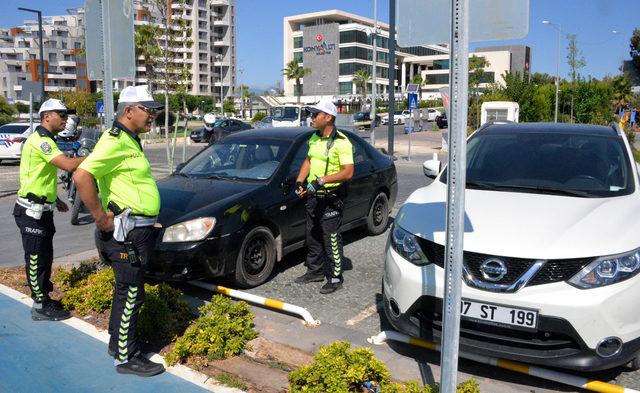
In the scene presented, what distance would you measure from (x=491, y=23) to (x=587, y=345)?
6.40 ft

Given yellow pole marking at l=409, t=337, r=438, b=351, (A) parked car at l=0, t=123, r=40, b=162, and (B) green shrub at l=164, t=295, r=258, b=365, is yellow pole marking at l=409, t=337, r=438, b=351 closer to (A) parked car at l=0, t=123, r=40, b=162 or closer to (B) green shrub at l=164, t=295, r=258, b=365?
(B) green shrub at l=164, t=295, r=258, b=365

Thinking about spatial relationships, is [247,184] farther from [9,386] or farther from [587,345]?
[587,345]

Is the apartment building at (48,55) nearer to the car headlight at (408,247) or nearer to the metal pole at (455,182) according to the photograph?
the car headlight at (408,247)

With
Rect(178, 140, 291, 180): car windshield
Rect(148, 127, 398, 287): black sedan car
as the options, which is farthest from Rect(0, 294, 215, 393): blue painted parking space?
Rect(178, 140, 291, 180): car windshield

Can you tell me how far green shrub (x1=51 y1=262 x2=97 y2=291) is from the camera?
5684 mm

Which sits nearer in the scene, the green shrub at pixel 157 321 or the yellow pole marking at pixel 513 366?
the yellow pole marking at pixel 513 366

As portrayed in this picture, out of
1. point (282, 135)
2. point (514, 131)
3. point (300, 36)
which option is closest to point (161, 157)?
point (282, 135)

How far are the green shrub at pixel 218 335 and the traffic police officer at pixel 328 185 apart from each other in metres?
1.26

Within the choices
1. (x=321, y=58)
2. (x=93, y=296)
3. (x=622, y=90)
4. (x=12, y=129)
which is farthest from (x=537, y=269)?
(x=321, y=58)

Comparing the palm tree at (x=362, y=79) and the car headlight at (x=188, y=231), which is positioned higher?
the palm tree at (x=362, y=79)

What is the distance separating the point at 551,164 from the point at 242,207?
9.20 ft

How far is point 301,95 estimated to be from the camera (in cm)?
11381

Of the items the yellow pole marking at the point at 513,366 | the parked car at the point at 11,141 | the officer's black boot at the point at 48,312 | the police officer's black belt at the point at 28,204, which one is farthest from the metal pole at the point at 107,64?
the parked car at the point at 11,141

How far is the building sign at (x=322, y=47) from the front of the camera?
108 meters
